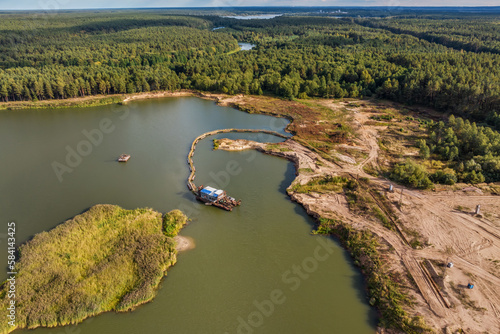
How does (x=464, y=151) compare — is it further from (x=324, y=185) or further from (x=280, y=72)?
(x=280, y=72)

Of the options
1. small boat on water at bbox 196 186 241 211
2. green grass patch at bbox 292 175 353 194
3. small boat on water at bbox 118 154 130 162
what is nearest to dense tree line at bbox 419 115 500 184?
green grass patch at bbox 292 175 353 194

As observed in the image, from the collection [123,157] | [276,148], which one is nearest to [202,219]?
[123,157]

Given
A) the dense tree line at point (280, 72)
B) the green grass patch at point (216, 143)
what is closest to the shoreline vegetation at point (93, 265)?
the green grass patch at point (216, 143)

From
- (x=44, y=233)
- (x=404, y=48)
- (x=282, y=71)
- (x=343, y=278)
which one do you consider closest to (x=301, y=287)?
(x=343, y=278)

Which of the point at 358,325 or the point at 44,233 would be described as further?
the point at 44,233

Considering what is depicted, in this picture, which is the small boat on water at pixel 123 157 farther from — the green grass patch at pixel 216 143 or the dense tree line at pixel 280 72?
the dense tree line at pixel 280 72

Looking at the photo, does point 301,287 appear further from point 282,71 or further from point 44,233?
point 282,71

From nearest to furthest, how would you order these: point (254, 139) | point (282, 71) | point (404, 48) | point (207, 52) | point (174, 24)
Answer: point (254, 139) < point (282, 71) < point (404, 48) < point (207, 52) < point (174, 24)
